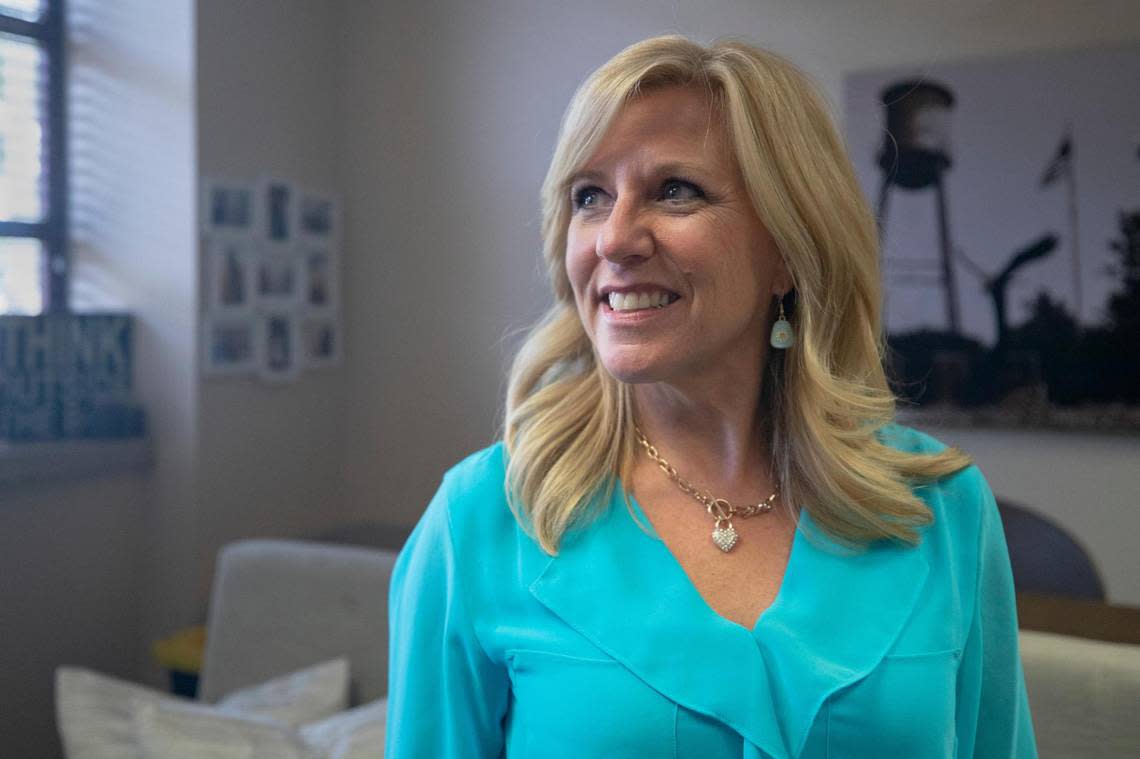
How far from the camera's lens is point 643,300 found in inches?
51.0

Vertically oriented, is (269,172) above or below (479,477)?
above

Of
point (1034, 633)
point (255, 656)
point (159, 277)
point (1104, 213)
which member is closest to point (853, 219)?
point (1034, 633)

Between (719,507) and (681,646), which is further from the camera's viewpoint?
(719,507)

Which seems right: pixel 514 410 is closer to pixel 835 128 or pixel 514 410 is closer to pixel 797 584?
pixel 797 584

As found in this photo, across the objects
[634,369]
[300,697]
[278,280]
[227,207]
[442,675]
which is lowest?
[300,697]

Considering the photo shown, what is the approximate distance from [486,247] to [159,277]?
3.83 feet

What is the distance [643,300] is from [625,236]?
0.24 ft

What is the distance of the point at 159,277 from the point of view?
3.99 m

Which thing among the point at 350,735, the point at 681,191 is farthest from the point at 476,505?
the point at 350,735

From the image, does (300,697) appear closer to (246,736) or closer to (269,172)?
(246,736)

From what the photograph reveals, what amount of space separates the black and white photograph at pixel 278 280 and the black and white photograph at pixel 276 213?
0.04 m

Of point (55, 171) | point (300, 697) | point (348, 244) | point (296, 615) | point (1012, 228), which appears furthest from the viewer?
point (348, 244)

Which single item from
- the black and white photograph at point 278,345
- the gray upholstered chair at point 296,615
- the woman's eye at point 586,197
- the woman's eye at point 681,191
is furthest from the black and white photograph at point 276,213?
the woman's eye at point 681,191

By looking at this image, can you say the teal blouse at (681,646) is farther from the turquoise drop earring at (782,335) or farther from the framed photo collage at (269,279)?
the framed photo collage at (269,279)
